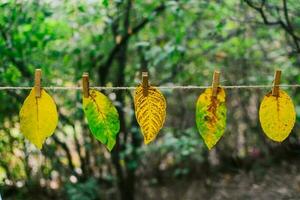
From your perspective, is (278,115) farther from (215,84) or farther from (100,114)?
(100,114)

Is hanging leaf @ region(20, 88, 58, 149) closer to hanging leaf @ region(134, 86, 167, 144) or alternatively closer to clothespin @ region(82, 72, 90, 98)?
clothespin @ region(82, 72, 90, 98)

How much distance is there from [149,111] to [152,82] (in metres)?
2.24

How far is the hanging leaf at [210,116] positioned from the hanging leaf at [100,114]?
333 millimetres

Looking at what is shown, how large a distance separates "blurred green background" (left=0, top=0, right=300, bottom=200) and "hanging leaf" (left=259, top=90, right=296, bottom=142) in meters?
1.43

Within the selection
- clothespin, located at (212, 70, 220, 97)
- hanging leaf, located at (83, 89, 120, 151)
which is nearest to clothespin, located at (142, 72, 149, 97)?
hanging leaf, located at (83, 89, 120, 151)

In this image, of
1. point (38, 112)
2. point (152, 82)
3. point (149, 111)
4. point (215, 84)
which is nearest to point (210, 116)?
point (215, 84)

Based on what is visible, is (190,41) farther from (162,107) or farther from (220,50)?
(162,107)

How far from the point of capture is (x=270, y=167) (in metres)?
4.48

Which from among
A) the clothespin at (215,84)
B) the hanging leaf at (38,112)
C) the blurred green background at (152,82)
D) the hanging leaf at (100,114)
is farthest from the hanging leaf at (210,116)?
the blurred green background at (152,82)

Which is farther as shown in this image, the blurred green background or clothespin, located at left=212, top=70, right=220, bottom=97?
the blurred green background

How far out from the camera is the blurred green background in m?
3.16

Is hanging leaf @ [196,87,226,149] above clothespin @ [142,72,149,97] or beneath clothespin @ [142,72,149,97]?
beneath

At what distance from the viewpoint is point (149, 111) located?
1.76m

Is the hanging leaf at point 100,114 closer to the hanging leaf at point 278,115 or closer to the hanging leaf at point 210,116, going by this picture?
the hanging leaf at point 210,116
